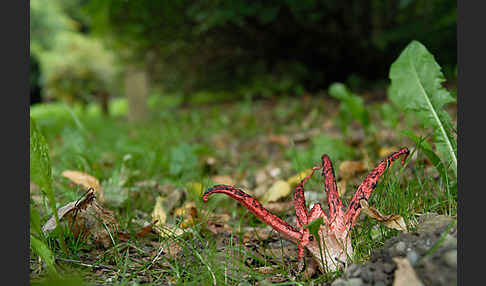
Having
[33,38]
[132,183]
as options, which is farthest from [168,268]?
[33,38]

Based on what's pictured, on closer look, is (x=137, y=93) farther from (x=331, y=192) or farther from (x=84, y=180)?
(x=331, y=192)

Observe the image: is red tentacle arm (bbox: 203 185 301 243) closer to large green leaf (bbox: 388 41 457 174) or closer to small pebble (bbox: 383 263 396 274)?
small pebble (bbox: 383 263 396 274)

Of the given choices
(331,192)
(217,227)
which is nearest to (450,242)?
(331,192)

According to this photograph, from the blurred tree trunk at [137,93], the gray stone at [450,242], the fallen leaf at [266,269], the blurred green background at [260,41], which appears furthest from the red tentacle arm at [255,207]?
the blurred tree trunk at [137,93]

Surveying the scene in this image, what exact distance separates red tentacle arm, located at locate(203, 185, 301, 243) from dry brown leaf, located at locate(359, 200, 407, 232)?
19 centimetres

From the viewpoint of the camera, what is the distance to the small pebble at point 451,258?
2.44ft

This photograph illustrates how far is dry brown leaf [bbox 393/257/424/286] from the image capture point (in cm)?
75

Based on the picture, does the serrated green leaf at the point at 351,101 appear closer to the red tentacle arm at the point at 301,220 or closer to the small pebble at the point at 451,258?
the red tentacle arm at the point at 301,220

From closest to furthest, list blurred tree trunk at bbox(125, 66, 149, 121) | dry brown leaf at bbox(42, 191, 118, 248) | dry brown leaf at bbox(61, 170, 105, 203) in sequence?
dry brown leaf at bbox(42, 191, 118, 248), dry brown leaf at bbox(61, 170, 105, 203), blurred tree trunk at bbox(125, 66, 149, 121)

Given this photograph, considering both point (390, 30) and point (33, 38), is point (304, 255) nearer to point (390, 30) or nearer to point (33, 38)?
point (390, 30)

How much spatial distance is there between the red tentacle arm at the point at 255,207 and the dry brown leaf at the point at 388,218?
0.19 meters

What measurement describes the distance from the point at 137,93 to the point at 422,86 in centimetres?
559

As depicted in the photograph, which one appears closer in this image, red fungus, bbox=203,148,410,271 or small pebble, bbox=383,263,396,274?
small pebble, bbox=383,263,396,274

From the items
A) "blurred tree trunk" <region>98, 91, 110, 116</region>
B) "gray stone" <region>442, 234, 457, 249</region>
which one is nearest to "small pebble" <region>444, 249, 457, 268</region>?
"gray stone" <region>442, 234, 457, 249</region>
